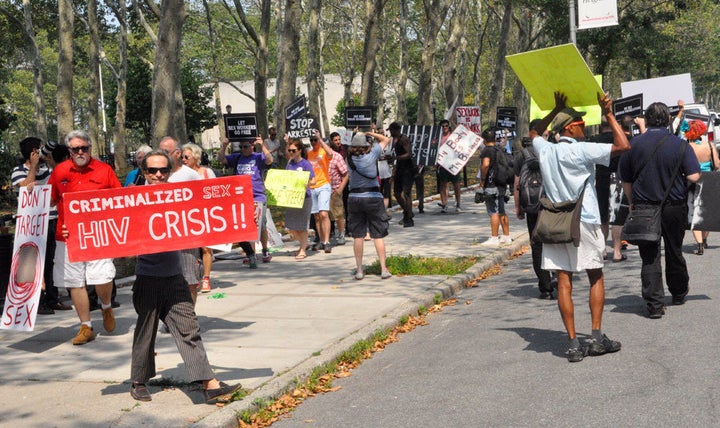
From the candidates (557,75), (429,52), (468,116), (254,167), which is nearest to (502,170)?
(254,167)

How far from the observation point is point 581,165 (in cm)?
713

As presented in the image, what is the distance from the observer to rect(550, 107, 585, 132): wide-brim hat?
7469 millimetres

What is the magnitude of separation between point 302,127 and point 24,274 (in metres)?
8.36

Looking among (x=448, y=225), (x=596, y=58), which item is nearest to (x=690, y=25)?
(x=596, y=58)

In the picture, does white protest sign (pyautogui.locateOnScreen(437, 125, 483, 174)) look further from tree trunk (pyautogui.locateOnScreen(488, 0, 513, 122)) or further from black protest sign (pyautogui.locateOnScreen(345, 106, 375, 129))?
tree trunk (pyautogui.locateOnScreen(488, 0, 513, 122))

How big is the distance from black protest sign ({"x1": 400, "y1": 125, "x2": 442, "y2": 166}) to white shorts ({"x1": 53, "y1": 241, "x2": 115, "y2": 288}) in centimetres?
1357

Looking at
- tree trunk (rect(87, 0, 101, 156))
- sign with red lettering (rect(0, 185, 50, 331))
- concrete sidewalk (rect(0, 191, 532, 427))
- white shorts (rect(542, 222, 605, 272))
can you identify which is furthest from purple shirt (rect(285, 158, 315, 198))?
tree trunk (rect(87, 0, 101, 156))

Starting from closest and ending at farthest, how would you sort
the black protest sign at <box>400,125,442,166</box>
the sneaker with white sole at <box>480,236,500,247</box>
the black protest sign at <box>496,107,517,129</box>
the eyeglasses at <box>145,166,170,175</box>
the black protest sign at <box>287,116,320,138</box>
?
the eyeglasses at <box>145,166,170,175</box> → the sneaker with white sole at <box>480,236,500,247</box> → the black protest sign at <box>287,116,320,138</box> → the black protest sign at <box>400,125,442,166</box> → the black protest sign at <box>496,107,517,129</box>

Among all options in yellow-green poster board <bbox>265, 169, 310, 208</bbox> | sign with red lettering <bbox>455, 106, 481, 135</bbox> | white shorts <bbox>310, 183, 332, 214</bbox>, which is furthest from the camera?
sign with red lettering <bbox>455, 106, 481, 135</bbox>

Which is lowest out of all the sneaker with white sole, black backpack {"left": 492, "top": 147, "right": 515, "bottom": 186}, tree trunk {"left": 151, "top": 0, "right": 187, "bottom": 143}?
the sneaker with white sole

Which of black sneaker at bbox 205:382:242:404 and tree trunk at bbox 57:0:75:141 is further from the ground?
tree trunk at bbox 57:0:75:141

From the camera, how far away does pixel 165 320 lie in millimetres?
6488

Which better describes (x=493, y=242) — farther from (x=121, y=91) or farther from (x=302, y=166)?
→ (x=121, y=91)

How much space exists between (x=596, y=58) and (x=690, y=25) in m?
18.8
